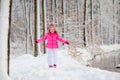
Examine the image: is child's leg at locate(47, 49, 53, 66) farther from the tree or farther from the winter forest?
the tree

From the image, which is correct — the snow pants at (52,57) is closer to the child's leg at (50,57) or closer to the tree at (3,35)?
the child's leg at (50,57)

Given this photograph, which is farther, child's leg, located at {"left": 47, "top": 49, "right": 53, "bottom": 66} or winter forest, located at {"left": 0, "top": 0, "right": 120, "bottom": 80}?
child's leg, located at {"left": 47, "top": 49, "right": 53, "bottom": 66}

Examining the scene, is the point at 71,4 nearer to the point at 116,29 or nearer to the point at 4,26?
the point at 116,29

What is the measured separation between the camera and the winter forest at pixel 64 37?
11.0 meters

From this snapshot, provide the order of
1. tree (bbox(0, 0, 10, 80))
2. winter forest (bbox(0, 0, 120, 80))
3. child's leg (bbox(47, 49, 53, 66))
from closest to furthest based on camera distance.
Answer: tree (bbox(0, 0, 10, 80)), winter forest (bbox(0, 0, 120, 80)), child's leg (bbox(47, 49, 53, 66))

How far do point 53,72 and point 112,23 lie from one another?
40.4 meters

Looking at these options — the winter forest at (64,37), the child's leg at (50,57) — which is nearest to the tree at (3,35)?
the winter forest at (64,37)

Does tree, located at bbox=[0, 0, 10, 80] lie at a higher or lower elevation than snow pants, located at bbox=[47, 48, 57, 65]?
higher

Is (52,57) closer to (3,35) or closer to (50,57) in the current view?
(50,57)

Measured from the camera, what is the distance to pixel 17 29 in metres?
34.1

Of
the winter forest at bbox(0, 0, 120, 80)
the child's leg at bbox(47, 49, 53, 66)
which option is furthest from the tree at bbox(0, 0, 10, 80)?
the child's leg at bbox(47, 49, 53, 66)

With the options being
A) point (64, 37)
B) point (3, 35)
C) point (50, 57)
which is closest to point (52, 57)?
point (50, 57)

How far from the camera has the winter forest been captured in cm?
1097

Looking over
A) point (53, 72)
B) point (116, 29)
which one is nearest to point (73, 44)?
point (53, 72)
